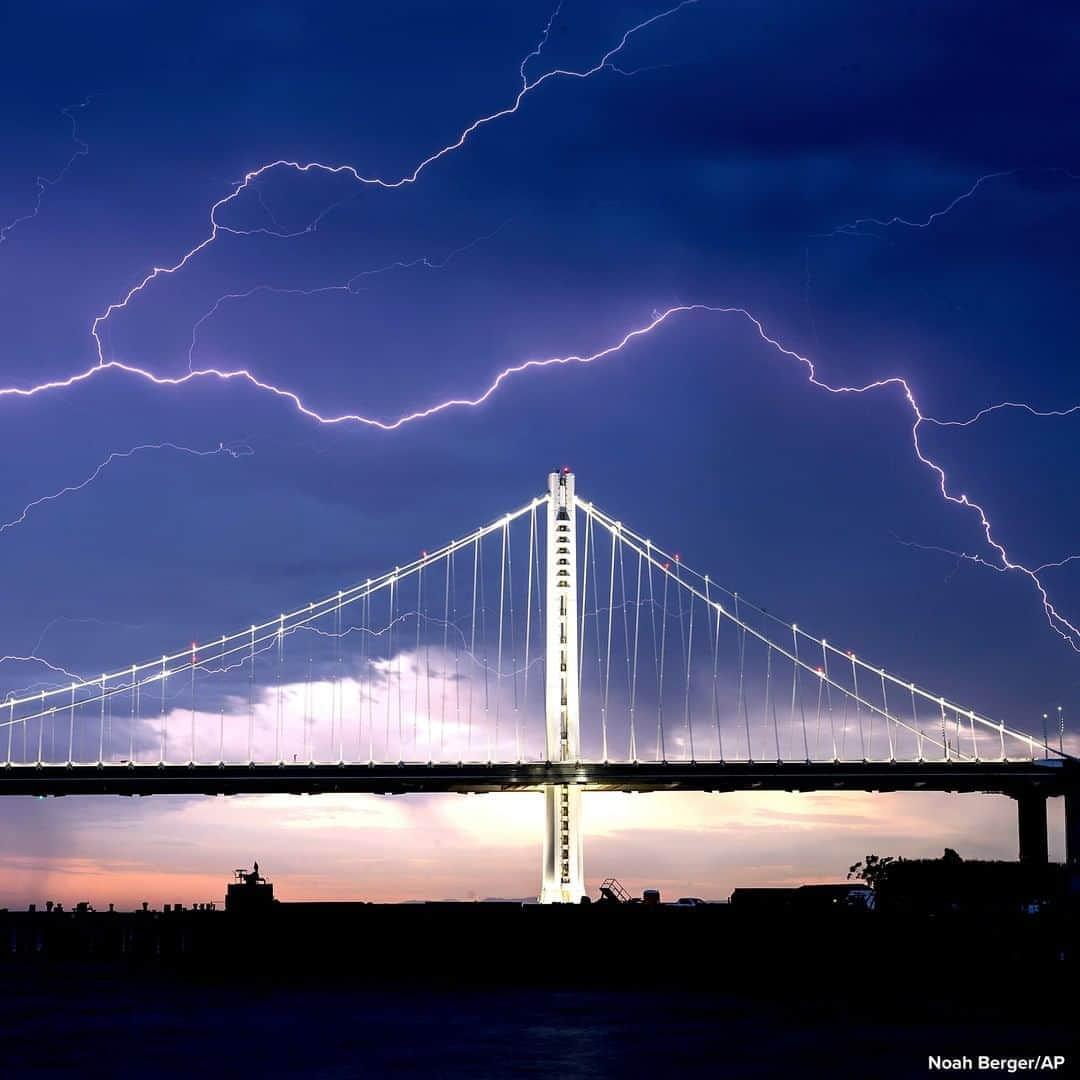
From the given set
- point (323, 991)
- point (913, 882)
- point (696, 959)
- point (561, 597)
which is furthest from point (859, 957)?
point (913, 882)

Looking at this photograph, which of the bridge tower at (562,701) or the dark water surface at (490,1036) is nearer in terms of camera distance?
the dark water surface at (490,1036)

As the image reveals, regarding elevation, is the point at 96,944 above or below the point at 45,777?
below

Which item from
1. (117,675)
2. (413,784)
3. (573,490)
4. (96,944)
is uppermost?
(573,490)

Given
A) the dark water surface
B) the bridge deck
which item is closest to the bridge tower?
the bridge deck

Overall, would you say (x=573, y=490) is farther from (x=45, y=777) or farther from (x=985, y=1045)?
(x=985, y=1045)

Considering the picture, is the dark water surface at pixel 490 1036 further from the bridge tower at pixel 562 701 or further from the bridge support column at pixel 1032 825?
the bridge support column at pixel 1032 825

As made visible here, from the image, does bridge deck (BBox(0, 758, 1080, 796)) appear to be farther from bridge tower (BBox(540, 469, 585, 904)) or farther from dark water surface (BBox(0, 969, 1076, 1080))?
dark water surface (BBox(0, 969, 1076, 1080))

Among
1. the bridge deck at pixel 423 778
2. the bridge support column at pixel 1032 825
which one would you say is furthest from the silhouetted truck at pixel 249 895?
the bridge support column at pixel 1032 825
